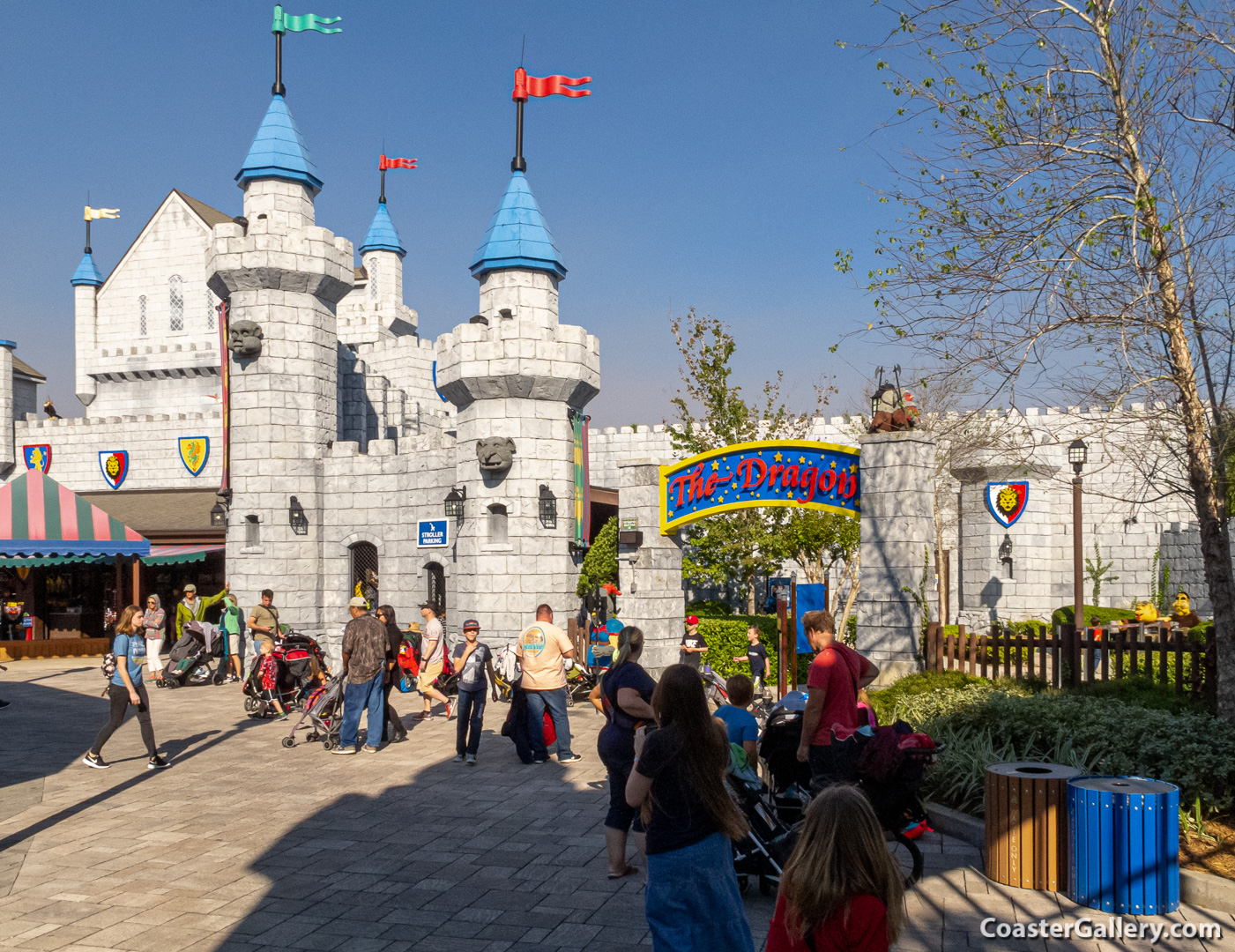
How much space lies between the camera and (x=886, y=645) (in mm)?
13156

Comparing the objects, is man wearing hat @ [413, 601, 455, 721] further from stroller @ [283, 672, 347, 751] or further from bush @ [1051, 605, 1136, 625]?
bush @ [1051, 605, 1136, 625]

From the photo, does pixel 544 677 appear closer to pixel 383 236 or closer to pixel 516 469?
pixel 516 469

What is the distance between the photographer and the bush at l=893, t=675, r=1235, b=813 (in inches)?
293

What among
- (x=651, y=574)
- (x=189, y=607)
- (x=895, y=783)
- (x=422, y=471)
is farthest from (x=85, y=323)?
(x=895, y=783)

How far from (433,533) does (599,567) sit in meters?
3.27

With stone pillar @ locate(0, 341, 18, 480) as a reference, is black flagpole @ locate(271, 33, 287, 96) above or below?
above

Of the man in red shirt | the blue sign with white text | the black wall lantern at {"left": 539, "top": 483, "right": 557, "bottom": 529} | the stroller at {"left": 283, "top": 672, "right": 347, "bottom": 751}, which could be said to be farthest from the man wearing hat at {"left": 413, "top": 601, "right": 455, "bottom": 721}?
the man in red shirt

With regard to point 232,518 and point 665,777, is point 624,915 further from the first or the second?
point 232,518

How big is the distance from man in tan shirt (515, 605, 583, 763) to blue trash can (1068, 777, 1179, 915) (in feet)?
17.4

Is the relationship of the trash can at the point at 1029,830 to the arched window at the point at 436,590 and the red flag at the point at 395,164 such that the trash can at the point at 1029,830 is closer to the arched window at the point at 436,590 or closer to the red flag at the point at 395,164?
the arched window at the point at 436,590

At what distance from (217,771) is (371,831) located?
3493mm

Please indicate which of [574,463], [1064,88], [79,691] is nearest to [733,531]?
[574,463]

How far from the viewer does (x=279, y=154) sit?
20109 millimetres

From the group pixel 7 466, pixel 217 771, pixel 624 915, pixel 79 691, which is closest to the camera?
pixel 624 915
